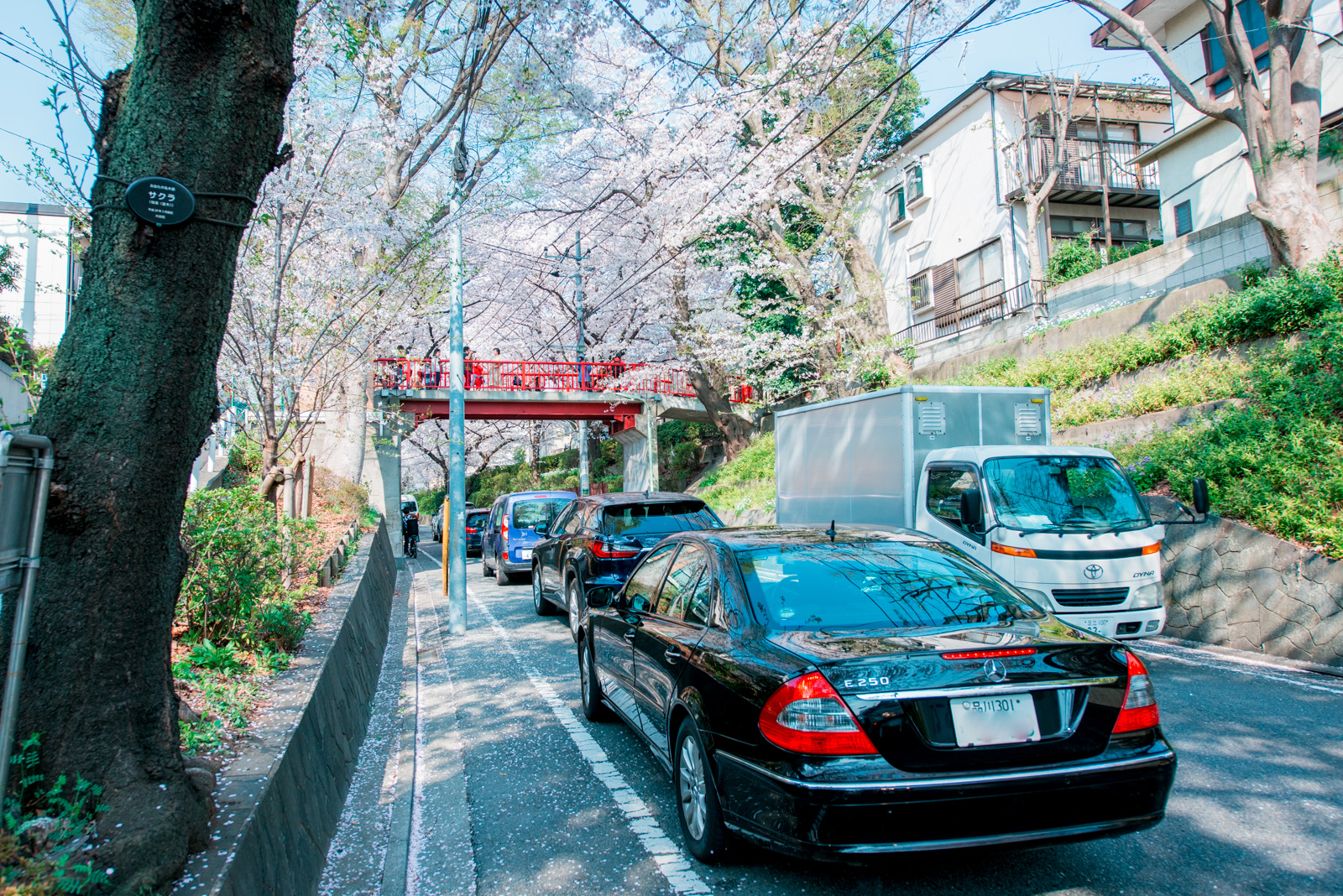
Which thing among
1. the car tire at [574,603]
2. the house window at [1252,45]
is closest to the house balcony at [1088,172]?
the house window at [1252,45]

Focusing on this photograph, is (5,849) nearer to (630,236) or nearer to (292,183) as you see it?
(292,183)

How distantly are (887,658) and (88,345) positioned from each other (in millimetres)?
3122

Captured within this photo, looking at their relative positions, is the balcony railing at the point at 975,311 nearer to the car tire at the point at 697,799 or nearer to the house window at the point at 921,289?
the house window at the point at 921,289

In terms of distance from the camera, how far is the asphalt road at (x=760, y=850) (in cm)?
347

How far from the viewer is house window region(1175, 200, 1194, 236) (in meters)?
18.2

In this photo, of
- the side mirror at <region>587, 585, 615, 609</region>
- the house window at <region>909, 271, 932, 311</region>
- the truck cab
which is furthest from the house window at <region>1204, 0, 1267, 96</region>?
the side mirror at <region>587, 585, 615, 609</region>

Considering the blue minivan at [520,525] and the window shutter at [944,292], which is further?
the window shutter at [944,292]

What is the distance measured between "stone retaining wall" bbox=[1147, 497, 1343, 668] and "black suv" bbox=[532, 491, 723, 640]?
5012mm

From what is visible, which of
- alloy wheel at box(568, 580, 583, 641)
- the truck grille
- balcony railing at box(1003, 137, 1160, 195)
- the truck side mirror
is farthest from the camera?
balcony railing at box(1003, 137, 1160, 195)

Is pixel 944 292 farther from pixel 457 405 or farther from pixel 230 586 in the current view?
pixel 230 586

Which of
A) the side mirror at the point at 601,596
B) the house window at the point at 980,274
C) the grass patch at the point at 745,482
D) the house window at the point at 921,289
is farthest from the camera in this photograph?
the house window at the point at 921,289

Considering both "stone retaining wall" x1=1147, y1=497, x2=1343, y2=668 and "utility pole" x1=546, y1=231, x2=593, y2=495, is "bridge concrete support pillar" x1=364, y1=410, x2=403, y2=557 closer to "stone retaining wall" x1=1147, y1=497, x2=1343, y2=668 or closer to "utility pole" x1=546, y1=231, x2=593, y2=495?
"utility pole" x1=546, y1=231, x2=593, y2=495

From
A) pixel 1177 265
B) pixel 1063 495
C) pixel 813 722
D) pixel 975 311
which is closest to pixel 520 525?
pixel 1063 495

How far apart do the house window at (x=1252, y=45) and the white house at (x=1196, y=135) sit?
0.02 m
